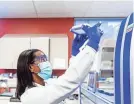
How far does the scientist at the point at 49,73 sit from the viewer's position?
1201 millimetres

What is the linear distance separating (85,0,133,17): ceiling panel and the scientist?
2749mm

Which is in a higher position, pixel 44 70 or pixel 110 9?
pixel 110 9

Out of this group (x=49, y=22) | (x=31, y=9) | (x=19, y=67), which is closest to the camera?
(x=19, y=67)

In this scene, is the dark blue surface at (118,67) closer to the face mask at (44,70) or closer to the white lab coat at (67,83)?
the white lab coat at (67,83)

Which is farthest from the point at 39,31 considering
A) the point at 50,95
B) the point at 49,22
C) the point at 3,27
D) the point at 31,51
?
the point at 50,95

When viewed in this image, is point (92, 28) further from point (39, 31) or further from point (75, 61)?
point (39, 31)

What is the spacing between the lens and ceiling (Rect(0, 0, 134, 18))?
13.9 feet

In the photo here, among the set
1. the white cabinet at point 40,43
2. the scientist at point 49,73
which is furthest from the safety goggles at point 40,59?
the white cabinet at point 40,43

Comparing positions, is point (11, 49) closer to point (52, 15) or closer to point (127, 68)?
point (52, 15)

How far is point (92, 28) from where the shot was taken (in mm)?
1172

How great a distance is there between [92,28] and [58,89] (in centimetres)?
39

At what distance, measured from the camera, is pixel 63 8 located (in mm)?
4594

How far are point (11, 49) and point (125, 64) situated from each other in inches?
163

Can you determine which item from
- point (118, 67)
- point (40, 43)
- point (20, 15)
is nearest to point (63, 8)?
point (40, 43)
